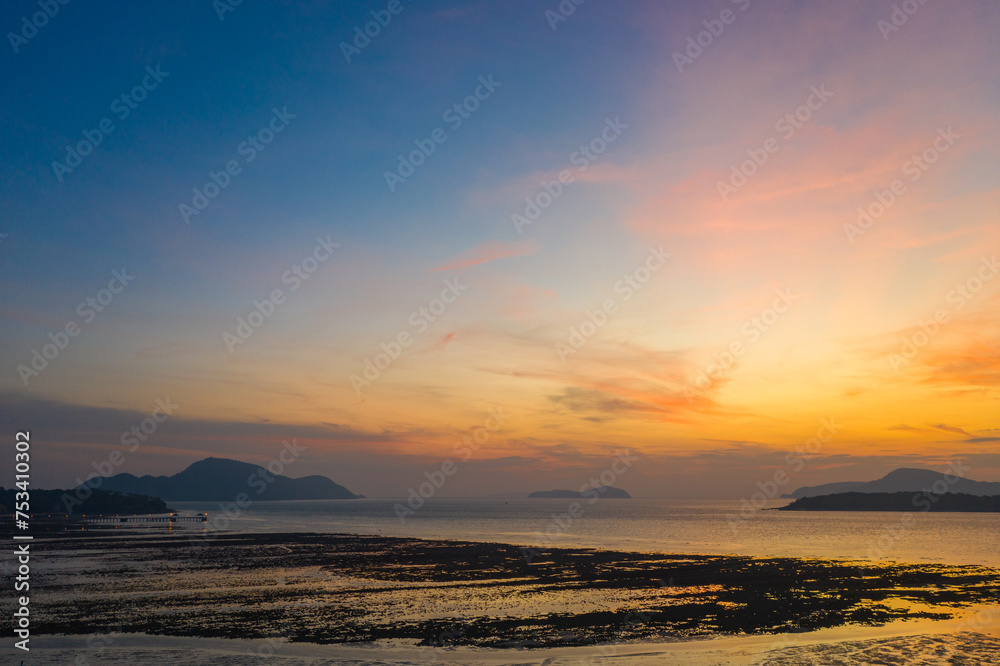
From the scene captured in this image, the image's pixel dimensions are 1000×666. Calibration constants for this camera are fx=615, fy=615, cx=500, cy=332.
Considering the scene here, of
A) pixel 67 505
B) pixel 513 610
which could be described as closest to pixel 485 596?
pixel 513 610

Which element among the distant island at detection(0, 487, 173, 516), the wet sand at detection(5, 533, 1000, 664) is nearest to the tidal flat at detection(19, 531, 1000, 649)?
the wet sand at detection(5, 533, 1000, 664)

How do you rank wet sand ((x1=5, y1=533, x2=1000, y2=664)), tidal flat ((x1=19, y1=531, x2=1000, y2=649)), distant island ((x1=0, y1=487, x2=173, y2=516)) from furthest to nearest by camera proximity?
distant island ((x1=0, y1=487, x2=173, y2=516)) < tidal flat ((x1=19, y1=531, x2=1000, y2=649)) < wet sand ((x1=5, y1=533, x2=1000, y2=664))

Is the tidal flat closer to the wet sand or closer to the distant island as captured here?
the wet sand

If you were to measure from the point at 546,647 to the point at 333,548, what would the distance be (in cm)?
5178

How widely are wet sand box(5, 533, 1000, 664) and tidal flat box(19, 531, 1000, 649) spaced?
0.51ft

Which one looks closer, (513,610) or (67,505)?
(513,610)

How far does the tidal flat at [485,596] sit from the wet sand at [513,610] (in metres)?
0.16

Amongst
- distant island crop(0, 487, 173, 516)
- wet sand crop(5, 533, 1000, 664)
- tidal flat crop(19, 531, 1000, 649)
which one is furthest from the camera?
distant island crop(0, 487, 173, 516)

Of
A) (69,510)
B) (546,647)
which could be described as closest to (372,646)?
(546,647)

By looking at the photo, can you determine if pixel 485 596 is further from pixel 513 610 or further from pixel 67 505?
pixel 67 505

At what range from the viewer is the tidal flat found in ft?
91.8

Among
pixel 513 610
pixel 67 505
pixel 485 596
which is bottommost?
pixel 67 505

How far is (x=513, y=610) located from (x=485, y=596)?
4.88 metres

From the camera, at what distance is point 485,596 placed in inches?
1453
